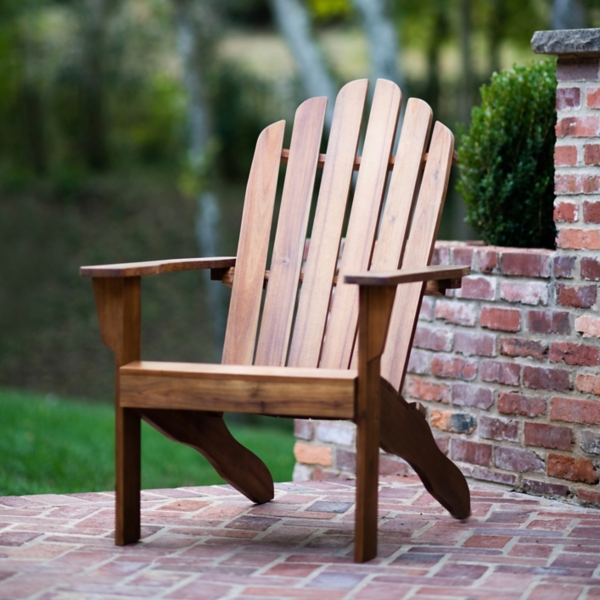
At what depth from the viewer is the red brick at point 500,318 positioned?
3.24 meters

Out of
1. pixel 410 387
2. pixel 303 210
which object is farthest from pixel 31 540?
pixel 410 387

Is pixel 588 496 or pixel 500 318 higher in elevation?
pixel 500 318

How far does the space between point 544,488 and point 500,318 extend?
577 mm

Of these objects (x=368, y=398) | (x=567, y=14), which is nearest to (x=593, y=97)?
(x=368, y=398)


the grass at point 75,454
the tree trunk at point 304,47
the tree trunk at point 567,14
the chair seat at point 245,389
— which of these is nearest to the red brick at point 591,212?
the chair seat at point 245,389

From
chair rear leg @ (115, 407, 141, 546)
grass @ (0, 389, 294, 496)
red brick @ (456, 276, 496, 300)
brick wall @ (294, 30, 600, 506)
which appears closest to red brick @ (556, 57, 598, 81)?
brick wall @ (294, 30, 600, 506)

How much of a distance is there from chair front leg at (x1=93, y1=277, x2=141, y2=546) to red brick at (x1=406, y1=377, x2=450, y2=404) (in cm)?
130

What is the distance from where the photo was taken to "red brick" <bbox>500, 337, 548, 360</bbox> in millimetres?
3180

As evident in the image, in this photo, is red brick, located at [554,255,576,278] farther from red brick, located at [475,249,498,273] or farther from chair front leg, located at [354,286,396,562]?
chair front leg, located at [354,286,396,562]

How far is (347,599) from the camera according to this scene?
2123mm

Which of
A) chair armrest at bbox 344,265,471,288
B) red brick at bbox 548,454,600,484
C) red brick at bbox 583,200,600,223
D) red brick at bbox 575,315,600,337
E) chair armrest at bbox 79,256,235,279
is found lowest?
red brick at bbox 548,454,600,484

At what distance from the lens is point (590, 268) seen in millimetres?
3061

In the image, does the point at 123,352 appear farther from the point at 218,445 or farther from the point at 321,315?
the point at 321,315

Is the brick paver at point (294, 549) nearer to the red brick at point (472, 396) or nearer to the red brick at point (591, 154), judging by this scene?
the red brick at point (472, 396)
